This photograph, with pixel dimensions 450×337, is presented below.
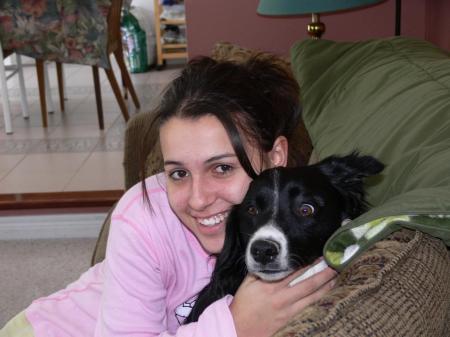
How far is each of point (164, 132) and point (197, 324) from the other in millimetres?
406

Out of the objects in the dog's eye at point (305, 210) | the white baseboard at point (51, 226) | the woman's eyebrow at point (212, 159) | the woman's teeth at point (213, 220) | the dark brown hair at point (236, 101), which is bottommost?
the white baseboard at point (51, 226)

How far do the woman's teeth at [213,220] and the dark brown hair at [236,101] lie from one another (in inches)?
4.3

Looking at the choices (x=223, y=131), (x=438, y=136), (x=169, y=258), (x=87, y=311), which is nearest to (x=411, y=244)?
(x=438, y=136)

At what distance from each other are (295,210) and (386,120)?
29 cm

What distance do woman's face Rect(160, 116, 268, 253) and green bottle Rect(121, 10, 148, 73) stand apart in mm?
5194

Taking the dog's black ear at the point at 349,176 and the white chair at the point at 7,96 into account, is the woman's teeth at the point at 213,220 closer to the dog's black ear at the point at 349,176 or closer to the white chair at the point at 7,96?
the dog's black ear at the point at 349,176

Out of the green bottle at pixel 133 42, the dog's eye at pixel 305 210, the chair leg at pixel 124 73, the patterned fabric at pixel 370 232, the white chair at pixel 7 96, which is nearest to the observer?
the patterned fabric at pixel 370 232

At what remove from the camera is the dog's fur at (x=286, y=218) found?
1093 mm

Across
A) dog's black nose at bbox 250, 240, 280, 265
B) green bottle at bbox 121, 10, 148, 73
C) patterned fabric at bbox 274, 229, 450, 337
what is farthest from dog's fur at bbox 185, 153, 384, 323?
green bottle at bbox 121, 10, 148, 73

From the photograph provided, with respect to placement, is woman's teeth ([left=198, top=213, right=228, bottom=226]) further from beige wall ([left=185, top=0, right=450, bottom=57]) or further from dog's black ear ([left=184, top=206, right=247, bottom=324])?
beige wall ([left=185, top=0, right=450, bottom=57])

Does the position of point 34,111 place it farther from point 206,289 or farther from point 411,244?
point 411,244

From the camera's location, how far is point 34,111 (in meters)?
5.11

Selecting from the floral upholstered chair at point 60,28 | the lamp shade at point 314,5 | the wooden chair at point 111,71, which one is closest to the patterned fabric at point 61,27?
the floral upholstered chair at point 60,28

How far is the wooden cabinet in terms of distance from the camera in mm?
6508
